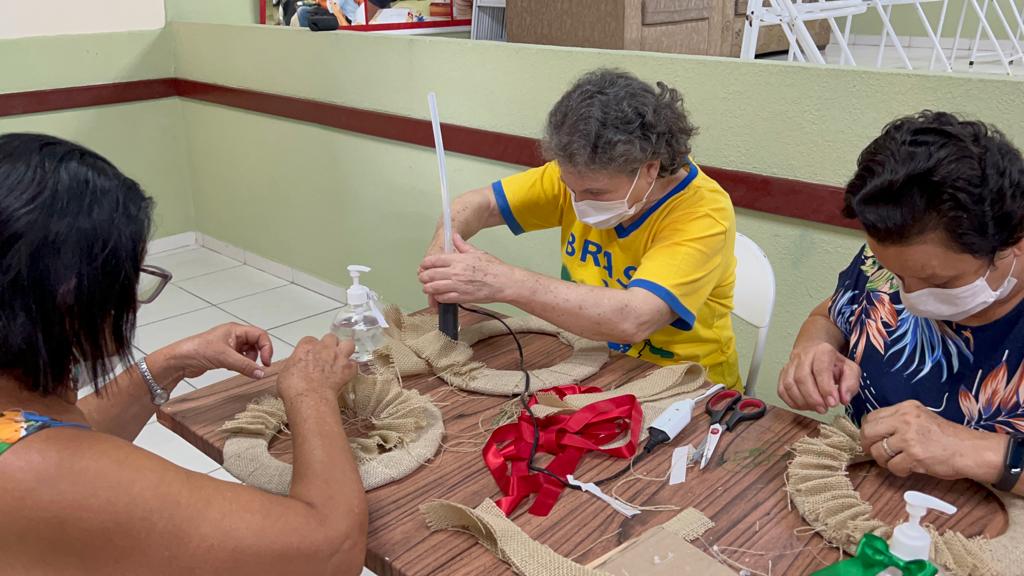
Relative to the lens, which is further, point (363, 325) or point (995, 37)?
point (995, 37)

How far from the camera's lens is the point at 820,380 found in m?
1.29

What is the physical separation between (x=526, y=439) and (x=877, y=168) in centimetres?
60

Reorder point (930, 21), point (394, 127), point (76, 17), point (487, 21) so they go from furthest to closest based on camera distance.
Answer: point (930, 21), point (76, 17), point (487, 21), point (394, 127)

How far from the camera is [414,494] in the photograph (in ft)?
3.64

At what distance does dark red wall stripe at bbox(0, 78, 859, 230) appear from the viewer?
2055mm

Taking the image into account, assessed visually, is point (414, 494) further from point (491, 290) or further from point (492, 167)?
point (492, 167)

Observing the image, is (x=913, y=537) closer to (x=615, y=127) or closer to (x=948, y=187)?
(x=948, y=187)

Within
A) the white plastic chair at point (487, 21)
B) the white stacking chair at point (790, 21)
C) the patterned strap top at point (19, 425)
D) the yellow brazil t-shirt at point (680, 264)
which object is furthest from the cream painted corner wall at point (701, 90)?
the patterned strap top at point (19, 425)

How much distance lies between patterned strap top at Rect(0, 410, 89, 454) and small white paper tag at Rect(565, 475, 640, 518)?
619 millimetres

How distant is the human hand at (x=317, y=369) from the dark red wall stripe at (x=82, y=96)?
3.19m

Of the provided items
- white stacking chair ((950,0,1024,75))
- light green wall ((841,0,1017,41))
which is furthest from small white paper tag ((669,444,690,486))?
light green wall ((841,0,1017,41))

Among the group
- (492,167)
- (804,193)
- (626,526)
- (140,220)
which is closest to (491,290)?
(626,526)

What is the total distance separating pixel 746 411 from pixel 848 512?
294 mm

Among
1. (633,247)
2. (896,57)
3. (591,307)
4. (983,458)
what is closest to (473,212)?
(633,247)
